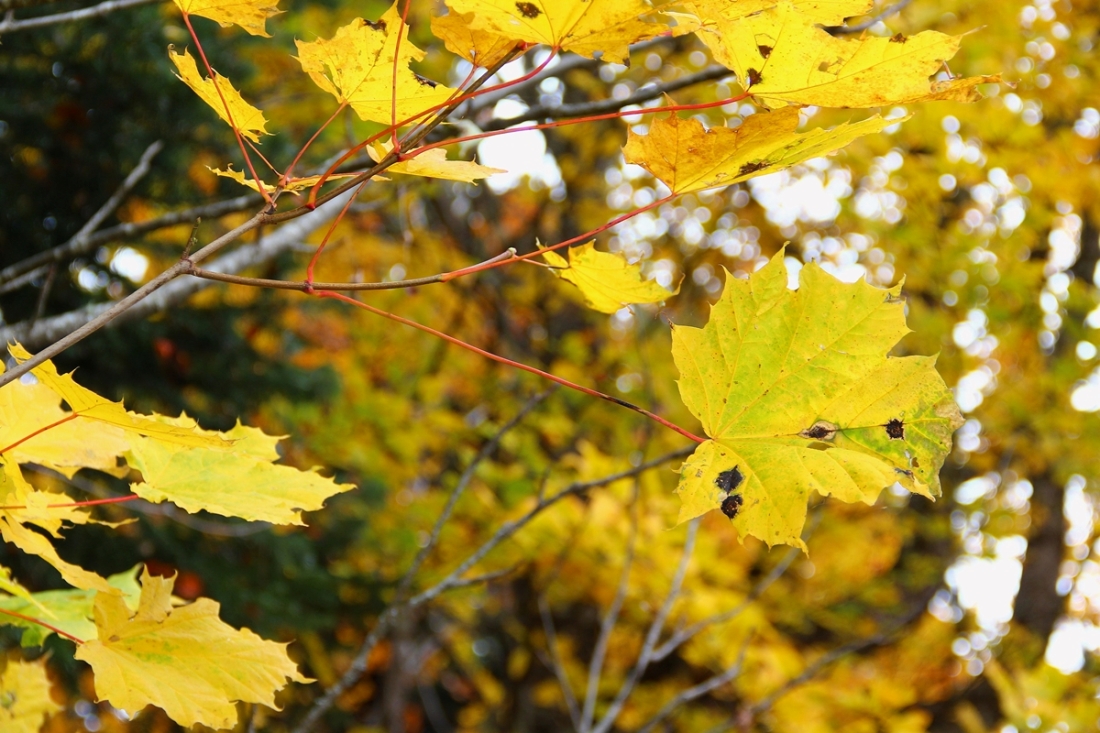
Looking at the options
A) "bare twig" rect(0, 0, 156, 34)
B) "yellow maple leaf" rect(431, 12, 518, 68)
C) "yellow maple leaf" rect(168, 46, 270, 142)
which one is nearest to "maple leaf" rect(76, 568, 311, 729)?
"yellow maple leaf" rect(168, 46, 270, 142)

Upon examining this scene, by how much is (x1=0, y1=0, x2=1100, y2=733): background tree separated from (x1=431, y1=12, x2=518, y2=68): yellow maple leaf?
70 cm

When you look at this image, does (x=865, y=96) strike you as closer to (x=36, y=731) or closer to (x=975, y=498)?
(x=36, y=731)

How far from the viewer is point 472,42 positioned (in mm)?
668

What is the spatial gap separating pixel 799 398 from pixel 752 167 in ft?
0.60

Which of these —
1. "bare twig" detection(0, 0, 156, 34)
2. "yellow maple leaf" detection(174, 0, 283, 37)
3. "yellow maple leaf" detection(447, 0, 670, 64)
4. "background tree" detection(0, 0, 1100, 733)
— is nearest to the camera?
"yellow maple leaf" detection(447, 0, 670, 64)

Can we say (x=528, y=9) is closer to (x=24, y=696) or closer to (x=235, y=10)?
(x=235, y=10)

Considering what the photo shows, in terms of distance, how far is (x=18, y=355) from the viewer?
0.64 meters

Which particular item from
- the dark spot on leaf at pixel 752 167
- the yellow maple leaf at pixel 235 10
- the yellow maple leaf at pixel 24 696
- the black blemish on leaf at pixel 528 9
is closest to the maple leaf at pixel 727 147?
the dark spot on leaf at pixel 752 167

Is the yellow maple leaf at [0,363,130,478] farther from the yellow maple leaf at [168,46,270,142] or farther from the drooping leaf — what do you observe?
the yellow maple leaf at [168,46,270,142]

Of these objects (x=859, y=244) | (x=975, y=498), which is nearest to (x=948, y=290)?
(x=859, y=244)

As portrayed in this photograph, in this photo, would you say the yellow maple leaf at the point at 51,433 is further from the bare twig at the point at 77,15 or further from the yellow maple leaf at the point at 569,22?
the bare twig at the point at 77,15

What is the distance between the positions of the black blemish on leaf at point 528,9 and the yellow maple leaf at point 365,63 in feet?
0.36

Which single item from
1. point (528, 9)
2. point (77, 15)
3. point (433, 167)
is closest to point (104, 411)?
point (433, 167)

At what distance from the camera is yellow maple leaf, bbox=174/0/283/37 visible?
2.31 ft
